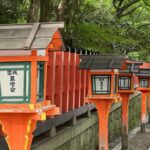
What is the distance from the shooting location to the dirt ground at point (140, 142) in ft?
56.6

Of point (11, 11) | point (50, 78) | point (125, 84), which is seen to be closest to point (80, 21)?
point (125, 84)

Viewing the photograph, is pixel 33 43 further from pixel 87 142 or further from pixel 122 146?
pixel 122 146

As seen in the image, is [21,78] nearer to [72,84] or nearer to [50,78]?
[50,78]

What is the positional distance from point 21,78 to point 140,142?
43.1ft

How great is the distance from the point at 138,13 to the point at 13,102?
1259 inches

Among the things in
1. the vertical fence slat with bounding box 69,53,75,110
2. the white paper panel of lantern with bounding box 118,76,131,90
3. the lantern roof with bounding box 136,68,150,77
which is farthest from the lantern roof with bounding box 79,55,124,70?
the lantern roof with bounding box 136,68,150,77

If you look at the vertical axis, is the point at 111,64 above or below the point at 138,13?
below

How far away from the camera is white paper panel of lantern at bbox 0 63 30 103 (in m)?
6.14

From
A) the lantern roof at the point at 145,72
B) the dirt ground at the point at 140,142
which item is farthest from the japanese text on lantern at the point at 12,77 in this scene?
the lantern roof at the point at 145,72

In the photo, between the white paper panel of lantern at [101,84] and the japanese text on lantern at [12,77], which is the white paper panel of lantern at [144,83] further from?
the japanese text on lantern at [12,77]

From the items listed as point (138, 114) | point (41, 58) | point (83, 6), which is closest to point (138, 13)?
point (138, 114)

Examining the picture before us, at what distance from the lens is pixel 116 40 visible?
1755 cm

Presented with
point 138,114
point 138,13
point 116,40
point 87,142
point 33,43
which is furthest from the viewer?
point 138,13

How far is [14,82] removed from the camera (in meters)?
6.20
